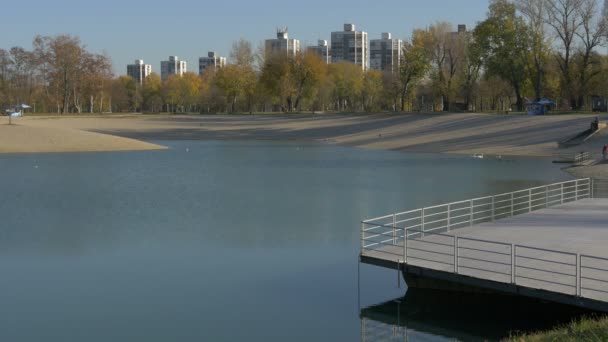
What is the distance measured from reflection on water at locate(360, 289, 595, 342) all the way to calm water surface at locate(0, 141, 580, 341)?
101mm

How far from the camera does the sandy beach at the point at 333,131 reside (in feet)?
208

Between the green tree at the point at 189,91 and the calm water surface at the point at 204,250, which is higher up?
the green tree at the point at 189,91

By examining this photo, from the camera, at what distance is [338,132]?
86.7 meters

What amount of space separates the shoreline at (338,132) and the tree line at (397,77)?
32.4 feet

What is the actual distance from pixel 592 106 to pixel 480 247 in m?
73.9

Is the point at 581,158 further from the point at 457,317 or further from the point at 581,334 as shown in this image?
the point at 581,334

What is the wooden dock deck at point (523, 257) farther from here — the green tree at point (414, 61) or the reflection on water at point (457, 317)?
the green tree at point (414, 61)

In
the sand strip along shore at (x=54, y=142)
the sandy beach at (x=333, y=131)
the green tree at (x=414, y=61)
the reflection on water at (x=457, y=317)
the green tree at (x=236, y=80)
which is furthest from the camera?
the green tree at (x=236, y=80)

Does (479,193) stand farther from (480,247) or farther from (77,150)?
(77,150)

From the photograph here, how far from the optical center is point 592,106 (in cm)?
8462

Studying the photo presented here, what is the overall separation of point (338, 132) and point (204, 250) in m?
66.0

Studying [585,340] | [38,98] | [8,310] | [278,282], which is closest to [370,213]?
[278,282]

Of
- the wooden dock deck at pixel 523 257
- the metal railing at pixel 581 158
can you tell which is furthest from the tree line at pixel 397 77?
the wooden dock deck at pixel 523 257

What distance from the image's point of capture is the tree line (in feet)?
262
